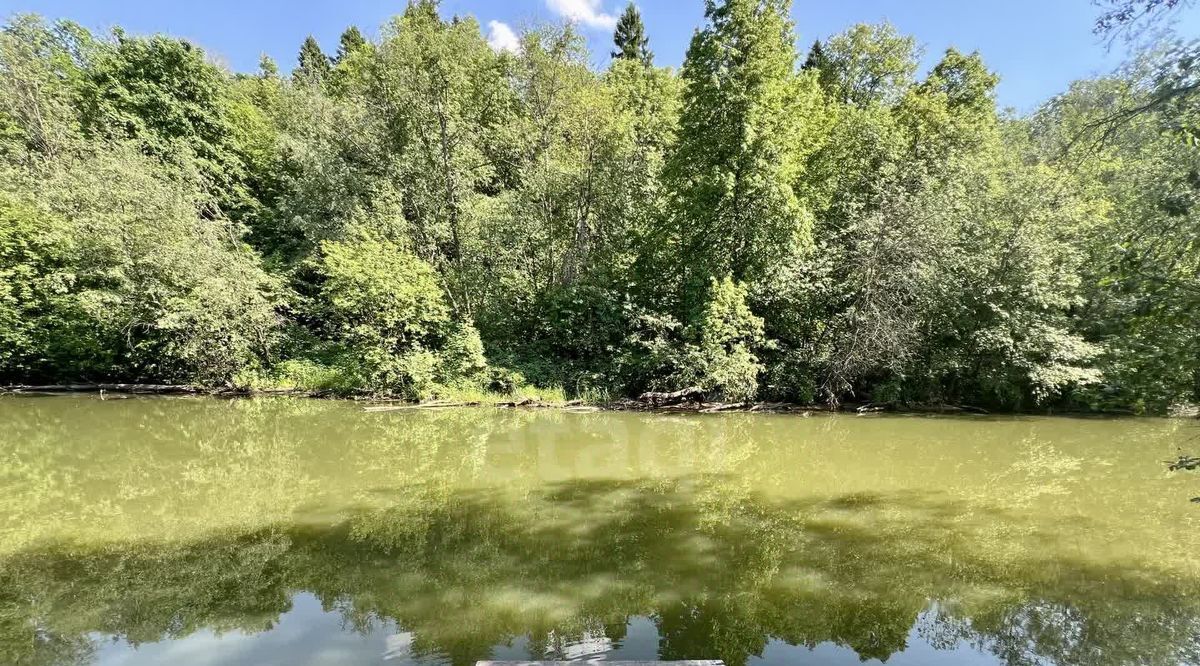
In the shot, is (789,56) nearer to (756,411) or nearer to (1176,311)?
(756,411)

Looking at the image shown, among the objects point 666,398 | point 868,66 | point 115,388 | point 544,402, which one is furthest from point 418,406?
point 868,66

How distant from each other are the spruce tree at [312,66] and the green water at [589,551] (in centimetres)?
2070

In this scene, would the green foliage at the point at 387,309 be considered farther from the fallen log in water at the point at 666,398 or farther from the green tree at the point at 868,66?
the green tree at the point at 868,66

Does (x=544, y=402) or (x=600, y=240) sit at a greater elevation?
(x=600, y=240)

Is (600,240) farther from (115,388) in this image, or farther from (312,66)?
(312,66)

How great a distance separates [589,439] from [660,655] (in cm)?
682

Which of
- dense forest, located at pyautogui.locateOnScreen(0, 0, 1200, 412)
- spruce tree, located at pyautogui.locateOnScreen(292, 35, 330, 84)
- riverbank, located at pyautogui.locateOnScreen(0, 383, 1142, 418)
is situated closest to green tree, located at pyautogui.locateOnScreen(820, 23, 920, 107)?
dense forest, located at pyautogui.locateOnScreen(0, 0, 1200, 412)

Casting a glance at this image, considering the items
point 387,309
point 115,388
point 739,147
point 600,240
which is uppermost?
point 739,147

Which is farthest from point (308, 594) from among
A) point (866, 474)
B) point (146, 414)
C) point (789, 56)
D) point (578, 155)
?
point (789, 56)

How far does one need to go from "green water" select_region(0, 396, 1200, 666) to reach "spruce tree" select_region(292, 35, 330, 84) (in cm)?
2070

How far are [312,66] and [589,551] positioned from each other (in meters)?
33.2

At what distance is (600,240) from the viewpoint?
18.2 meters

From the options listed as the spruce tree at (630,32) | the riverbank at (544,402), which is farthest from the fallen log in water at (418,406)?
the spruce tree at (630,32)

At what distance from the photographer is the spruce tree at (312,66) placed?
2558 cm
